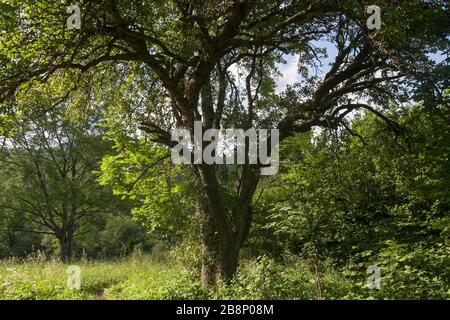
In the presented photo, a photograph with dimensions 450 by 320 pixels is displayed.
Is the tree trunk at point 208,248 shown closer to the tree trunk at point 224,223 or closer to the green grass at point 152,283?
the tree trunk at point 224,223

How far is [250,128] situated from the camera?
30.0 ft

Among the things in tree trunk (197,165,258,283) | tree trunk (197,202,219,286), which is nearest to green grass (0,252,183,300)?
tree trunk (197,202,219,286)

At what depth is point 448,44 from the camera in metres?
8.12

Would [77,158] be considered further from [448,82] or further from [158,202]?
[448,82]

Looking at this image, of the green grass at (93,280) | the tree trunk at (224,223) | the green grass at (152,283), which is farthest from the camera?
the green grass at (93,280)

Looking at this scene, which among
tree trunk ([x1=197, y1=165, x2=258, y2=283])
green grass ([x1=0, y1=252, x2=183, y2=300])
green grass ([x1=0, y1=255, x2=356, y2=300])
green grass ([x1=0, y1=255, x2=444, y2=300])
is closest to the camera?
green grass ([x1=0, y1=255, x2=444, y2=300])

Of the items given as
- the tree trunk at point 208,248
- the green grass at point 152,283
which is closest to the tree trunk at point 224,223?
the tree trunk at point 208,248

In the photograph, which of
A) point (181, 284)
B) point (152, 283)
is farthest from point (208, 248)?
point (152, 283)

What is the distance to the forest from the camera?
291 inches

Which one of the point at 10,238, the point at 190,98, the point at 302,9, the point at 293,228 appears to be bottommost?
the point at 10,238

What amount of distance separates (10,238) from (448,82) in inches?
1424

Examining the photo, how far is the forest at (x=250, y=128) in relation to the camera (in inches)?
291

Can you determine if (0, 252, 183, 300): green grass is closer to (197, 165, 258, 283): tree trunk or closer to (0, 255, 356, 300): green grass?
(0, 255, 356, 300): green grass
